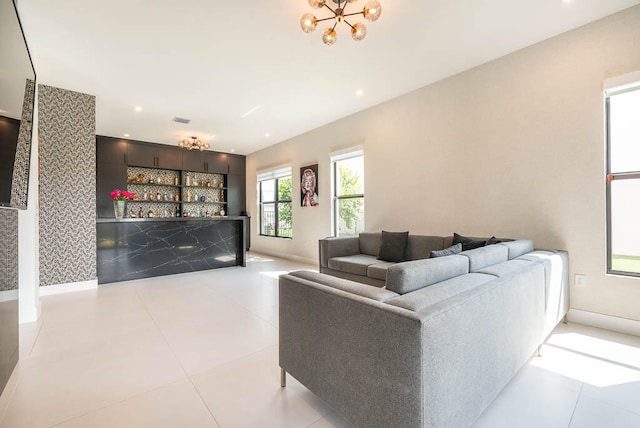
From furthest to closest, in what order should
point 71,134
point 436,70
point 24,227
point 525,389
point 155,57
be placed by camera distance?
1. point 71,134
2. point 436,70
3. point 155,57
4. point 24,227
5. point 525,389

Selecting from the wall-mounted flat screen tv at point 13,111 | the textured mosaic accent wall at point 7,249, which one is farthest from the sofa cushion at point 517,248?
the textured mosaic accent wall at point 7,249

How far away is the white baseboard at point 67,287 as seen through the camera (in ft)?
13.0

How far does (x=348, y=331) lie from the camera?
4.31 ft

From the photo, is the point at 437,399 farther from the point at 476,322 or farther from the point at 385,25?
the point at 385,25

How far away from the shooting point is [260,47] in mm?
3145

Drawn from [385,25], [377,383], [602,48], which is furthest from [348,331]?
[602,48]

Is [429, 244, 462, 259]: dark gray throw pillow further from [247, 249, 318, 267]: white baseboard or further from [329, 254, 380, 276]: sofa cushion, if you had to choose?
[247, 249, 318, 267]: white baseboard

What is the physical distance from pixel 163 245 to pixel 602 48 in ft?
20.9

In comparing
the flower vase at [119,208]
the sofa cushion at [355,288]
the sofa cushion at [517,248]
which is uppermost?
the flower vase at [119,208]

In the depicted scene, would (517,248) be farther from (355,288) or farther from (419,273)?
(355,288)

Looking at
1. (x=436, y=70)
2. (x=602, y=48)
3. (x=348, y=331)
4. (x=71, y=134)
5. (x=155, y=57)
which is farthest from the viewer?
(x=71, y=134)

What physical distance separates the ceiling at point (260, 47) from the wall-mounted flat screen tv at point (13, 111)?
43.8 inches

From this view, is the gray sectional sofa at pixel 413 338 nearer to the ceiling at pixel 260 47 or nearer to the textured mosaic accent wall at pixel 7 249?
the textured mosaic accent wall at pixel 7 249

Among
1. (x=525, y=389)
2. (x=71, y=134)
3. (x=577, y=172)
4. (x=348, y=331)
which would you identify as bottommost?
(x=525, y=389)
